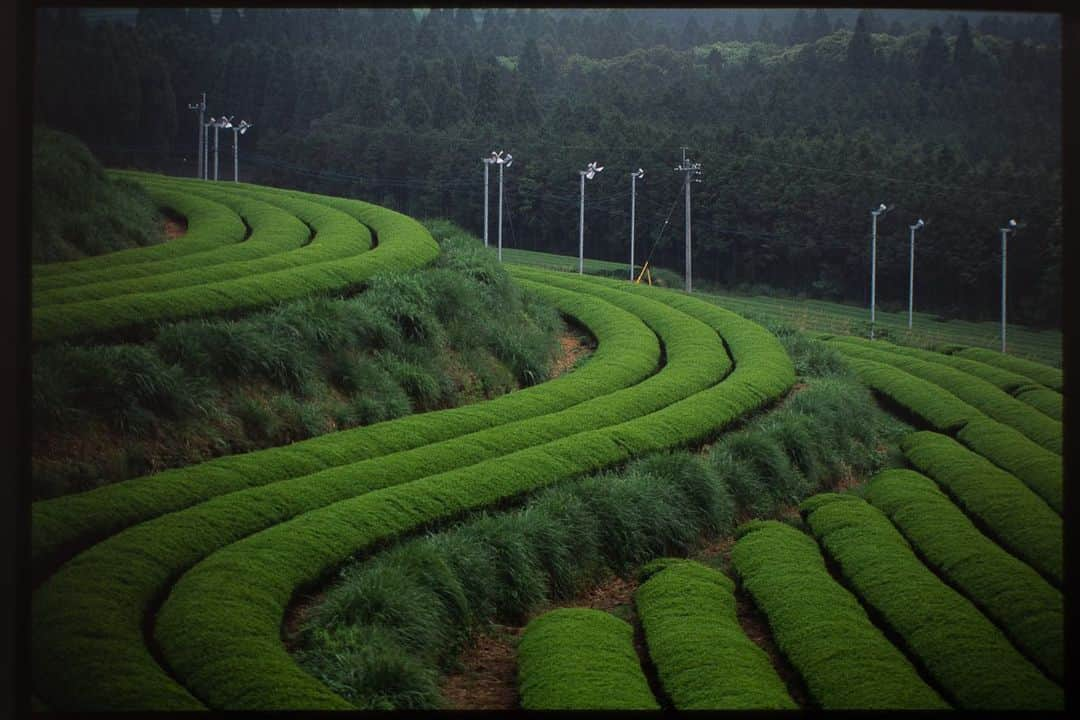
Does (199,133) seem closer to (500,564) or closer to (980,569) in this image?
(500,564)

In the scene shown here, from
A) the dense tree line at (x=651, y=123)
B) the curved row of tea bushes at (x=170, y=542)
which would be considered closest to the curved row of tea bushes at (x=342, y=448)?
the curved row of tea bushes at (x=170, y=542)

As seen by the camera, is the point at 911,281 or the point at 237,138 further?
the point at 237,138

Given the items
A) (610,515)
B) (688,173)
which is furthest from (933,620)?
(688,173)

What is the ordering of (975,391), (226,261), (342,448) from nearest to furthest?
(342,448) → (975,391) → (226,261)

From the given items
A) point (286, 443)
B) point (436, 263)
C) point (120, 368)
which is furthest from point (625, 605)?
point (436, 263)

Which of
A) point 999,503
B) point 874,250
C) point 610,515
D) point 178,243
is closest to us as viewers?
point 999,503

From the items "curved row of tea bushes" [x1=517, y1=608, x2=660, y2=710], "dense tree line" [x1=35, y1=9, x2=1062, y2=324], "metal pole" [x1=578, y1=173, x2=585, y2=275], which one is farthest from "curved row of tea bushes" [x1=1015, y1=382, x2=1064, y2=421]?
"metal pole" [x1=578, y1=173, x2=585, y2=275]

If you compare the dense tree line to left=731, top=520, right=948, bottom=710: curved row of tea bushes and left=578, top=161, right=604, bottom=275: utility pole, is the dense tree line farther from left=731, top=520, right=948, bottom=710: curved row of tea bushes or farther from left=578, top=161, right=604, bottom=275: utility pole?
left=731, top=520, right=948, bottom=710: curved row of tea bushes

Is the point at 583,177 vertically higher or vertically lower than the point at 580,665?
higher
